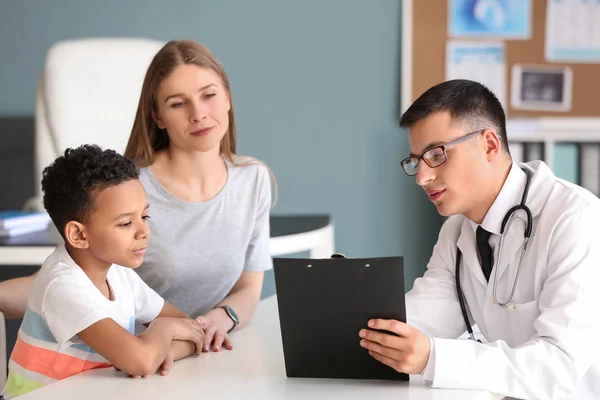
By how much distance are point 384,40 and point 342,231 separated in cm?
85

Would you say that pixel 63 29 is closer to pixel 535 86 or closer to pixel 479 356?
pixel 535 86

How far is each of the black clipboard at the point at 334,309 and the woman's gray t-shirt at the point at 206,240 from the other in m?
0.58

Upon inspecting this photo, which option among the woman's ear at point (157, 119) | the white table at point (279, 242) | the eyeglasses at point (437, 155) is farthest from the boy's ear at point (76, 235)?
the white table at point (279, 242)

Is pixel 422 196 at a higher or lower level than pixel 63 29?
lower

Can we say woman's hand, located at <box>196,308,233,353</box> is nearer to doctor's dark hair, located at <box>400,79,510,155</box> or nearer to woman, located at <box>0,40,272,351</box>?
woman, located at <box>0,40,272,351</box>

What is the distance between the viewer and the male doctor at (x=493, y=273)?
52.7 inches

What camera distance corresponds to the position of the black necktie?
1577mm

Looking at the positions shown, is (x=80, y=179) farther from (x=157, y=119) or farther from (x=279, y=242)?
(x=279, y=242)

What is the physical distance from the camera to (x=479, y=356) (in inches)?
52.9

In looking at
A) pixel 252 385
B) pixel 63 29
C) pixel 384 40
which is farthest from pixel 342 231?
pixel 252 385

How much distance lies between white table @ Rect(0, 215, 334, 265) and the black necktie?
122 centimetres

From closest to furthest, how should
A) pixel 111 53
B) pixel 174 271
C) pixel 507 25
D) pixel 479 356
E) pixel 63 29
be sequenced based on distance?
pixel 479 356, pixel 174 271, pixel 111 53, pixel 507 25, pixel 63 29

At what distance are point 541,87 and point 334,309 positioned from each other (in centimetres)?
245

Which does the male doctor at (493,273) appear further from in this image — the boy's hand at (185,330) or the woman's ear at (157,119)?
the woman's ear at (157,119)
